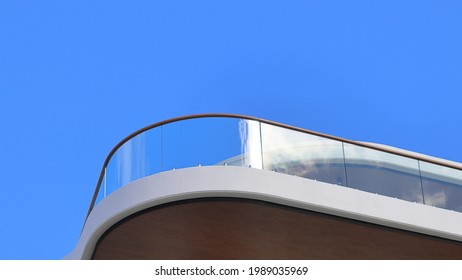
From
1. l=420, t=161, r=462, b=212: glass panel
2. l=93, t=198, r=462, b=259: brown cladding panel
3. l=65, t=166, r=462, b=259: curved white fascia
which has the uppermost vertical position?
l=420, t=161, r=462, b=212: glass panel

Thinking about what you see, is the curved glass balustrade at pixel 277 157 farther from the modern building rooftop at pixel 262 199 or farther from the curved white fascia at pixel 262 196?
the curved white fascia at pixel 262 196

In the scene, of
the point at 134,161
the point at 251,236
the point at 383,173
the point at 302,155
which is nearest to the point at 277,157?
the point at 302,155

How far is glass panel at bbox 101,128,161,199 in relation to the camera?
9508mm

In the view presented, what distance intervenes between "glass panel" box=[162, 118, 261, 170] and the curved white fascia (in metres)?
0.40

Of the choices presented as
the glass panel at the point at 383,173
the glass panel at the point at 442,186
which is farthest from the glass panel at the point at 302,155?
the glass panel at the point at 442,186

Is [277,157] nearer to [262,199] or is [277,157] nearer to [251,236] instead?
[262,199]

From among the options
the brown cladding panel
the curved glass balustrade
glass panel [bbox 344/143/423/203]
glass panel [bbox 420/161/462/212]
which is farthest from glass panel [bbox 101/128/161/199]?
glass panel [bbox 420/161/462/212]

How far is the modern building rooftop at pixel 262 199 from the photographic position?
8.83 m

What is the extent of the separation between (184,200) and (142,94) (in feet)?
145

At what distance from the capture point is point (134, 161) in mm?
9703

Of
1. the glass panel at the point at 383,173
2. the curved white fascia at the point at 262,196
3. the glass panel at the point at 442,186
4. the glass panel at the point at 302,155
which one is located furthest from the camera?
the glass panel at the point at 442,186

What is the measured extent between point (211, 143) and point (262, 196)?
3.79 feet

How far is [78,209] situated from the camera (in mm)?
50406

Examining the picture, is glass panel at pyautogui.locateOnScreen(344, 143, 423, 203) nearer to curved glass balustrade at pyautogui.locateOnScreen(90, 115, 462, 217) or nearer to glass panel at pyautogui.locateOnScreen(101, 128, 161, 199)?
curved glass balustrade at pyautogui.locateOnScreen(90, 115, 462, 217)
